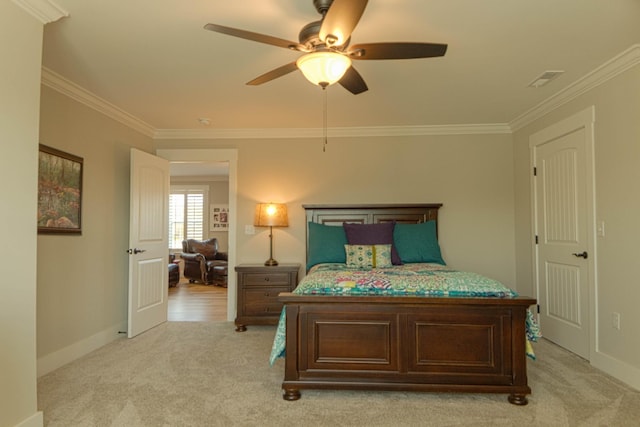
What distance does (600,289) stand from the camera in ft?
10.4

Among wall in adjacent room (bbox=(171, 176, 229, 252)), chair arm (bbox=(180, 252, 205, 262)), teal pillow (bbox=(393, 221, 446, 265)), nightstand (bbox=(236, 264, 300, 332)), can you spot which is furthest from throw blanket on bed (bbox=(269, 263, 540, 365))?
wall in adjacent room (bbox=(171, 176, 229, 252))

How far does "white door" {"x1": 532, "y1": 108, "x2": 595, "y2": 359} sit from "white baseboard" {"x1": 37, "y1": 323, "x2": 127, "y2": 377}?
14.3ft

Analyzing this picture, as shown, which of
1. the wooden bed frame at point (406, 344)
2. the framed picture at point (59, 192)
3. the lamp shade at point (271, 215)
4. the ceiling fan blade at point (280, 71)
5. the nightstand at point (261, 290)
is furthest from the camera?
the lamp shade at point (271, 215)

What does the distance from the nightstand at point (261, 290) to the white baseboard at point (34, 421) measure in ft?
7.56

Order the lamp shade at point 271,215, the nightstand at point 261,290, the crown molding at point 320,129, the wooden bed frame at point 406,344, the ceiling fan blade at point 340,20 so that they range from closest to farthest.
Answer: the ceiling fan blade at point 340,20
the wooden bed frame at point 406,344
the crown molding at point 320,129
the nightstand at point 261,290
the lamp shade at point 271,215

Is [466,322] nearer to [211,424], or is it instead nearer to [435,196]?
[211,424]

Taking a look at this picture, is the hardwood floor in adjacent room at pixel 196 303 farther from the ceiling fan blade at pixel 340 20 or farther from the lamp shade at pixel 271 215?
the ceiling fan blade at pixel 340 20

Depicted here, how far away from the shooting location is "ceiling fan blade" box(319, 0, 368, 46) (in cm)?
164

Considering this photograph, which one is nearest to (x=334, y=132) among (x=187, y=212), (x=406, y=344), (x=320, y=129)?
(x=320, y=129)

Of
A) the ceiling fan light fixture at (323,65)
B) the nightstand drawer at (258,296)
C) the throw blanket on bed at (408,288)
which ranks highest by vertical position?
the ceiling fan light fixture at (323,65)

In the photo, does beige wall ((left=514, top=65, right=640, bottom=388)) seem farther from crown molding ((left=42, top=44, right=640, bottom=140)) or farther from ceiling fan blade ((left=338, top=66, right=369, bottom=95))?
ceiling fan blade ((left=338, top=66, right=369, bottom=95))

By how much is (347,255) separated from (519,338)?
194cm

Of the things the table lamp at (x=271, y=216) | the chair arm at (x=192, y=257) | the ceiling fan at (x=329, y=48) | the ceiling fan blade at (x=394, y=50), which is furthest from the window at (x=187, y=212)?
the ceiling fan blade at (x=394, y=50)

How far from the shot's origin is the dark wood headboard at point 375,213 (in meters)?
4.70
